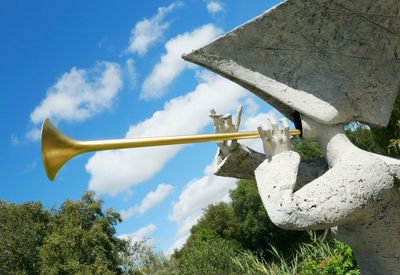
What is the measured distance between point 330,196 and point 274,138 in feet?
1.90

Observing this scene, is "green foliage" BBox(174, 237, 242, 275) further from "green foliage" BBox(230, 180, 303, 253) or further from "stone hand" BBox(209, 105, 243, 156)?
→ "stone hand" BBox(209, 105, 243, 156)

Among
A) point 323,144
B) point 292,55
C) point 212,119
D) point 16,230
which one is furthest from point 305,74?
point 16,230

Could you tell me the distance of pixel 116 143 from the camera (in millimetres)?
3164

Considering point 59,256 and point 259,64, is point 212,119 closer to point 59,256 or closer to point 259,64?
point 259,64

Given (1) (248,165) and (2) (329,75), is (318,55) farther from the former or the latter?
(1) (248,165)

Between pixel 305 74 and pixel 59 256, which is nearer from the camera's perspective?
pixel 305 74

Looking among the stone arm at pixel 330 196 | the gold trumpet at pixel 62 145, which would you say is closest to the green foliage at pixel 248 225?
the stone arm at pixel 330 196

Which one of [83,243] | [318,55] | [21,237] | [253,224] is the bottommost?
[318,55]

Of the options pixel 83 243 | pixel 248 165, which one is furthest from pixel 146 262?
pixel 248 165

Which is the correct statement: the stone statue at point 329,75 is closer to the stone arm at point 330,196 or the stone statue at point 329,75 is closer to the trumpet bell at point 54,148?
the stone arm at point 330,196

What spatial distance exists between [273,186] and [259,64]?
2.86 feet

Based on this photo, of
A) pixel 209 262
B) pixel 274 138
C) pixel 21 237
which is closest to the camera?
pixel 274 138

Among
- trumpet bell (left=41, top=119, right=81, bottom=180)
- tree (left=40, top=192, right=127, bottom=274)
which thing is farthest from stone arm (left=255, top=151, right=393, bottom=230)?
tree (left=40, top=192, right=127, bottom=274)

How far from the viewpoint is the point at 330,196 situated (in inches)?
123
